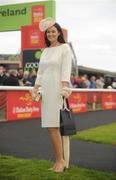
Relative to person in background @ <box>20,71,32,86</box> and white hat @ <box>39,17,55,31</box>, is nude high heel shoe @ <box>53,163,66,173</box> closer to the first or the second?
white hat @ <box>39,17,55,31</box>

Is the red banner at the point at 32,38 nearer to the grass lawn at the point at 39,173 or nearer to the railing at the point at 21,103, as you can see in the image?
the railing at the point at 21,103

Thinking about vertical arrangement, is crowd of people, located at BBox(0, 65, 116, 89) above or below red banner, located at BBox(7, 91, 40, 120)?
above

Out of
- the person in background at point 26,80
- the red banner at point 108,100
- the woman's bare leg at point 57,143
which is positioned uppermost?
the woman's bare leg at point 57,143

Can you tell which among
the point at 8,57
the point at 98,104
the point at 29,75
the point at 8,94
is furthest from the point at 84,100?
the point at 8,57

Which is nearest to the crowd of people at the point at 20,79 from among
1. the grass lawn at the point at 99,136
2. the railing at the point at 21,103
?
the railing at the point at 21,103

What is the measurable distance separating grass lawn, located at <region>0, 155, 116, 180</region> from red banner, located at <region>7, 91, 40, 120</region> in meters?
8.51

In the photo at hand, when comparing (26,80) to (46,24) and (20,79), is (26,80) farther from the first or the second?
(46,24)

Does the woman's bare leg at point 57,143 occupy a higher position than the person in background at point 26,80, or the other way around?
the woman's bare leg at point 57,143

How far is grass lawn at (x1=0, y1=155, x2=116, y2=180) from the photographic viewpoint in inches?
265

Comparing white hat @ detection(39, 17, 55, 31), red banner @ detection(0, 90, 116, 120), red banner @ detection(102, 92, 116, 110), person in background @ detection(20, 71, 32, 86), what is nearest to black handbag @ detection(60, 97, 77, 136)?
white hat @ detection(39, 17, 55, 31)

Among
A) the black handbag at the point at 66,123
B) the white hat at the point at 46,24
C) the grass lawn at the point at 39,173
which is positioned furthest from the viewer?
the white hat at the point at 46,24

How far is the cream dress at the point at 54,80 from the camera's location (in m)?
6.97

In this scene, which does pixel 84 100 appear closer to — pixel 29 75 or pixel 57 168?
pixel 29 75

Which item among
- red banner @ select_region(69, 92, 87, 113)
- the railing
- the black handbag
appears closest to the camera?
the black handbag
